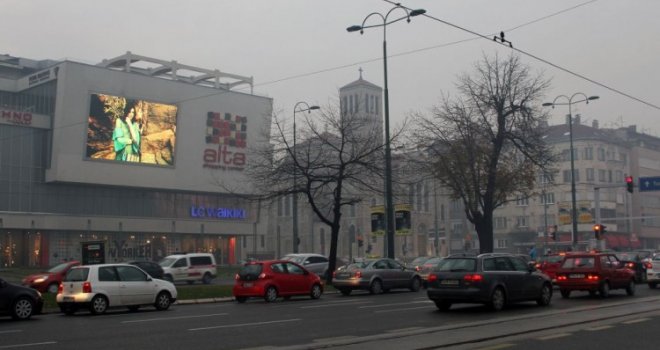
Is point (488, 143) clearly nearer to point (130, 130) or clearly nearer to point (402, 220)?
point (402, 220)

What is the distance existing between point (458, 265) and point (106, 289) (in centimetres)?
969

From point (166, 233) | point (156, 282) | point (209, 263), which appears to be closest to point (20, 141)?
point (166, 233)

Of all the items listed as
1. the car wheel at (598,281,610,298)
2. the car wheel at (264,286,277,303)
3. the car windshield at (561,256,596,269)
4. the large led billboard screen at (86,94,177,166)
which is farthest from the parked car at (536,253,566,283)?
the large led billboard screen at (86,94,177,166)

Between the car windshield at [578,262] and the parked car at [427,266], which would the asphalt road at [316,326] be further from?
the parked car at [427,266]

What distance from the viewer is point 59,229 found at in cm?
7300

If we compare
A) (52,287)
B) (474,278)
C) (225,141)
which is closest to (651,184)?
(474,278)

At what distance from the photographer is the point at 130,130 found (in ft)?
248

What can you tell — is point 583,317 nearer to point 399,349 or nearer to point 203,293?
point 399,349

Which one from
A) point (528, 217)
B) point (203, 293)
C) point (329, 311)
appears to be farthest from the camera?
point (528, 217)

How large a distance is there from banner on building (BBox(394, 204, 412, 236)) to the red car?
8.53 metres

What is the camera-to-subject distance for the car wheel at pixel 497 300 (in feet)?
63.2

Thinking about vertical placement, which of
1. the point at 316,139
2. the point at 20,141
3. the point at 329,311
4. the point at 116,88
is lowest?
the point at 329,311

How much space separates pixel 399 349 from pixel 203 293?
17913 millimetres

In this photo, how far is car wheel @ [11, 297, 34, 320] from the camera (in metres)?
19.1
